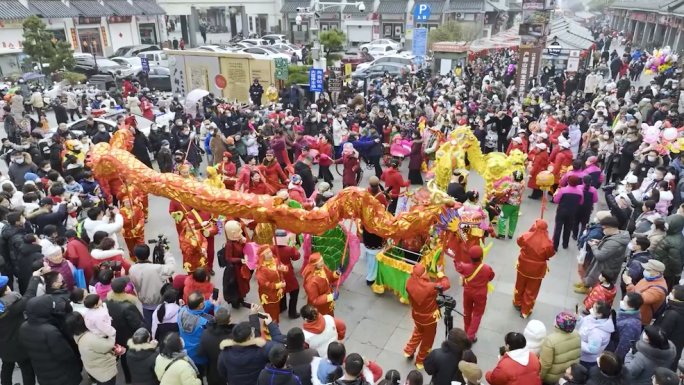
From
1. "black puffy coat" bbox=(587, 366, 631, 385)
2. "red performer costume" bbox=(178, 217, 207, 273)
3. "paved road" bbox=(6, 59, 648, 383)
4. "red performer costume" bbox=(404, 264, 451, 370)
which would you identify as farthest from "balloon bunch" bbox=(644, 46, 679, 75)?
"red performer costume" bbox=(178, 217, 207, 273)

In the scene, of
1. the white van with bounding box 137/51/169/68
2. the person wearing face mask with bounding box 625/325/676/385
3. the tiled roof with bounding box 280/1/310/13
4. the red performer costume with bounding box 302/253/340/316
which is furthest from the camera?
the tiled roof with bounding box 280/1/310/13

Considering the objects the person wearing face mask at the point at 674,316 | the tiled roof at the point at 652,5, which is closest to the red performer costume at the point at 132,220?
the person wearing face mask at the point at 674,316

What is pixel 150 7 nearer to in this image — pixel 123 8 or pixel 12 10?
pixel 123 8

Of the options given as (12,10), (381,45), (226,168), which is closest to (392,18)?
(381,45)

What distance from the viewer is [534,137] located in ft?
35.9

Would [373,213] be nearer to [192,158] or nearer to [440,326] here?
[440,326]

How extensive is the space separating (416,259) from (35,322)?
4577 mm

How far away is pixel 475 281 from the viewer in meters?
5.40

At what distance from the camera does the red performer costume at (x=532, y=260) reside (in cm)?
586

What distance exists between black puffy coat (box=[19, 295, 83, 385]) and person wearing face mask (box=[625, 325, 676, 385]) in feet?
16.4

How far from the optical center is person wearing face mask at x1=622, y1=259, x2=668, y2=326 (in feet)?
16.6

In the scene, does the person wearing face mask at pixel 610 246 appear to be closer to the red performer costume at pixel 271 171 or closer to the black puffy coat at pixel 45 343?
the red performer costume at pixel 271 171

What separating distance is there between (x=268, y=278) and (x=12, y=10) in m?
25.3

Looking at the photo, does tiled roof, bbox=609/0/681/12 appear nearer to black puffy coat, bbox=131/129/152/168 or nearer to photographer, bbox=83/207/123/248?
black puffy coat, bbox=131/129/152/168
